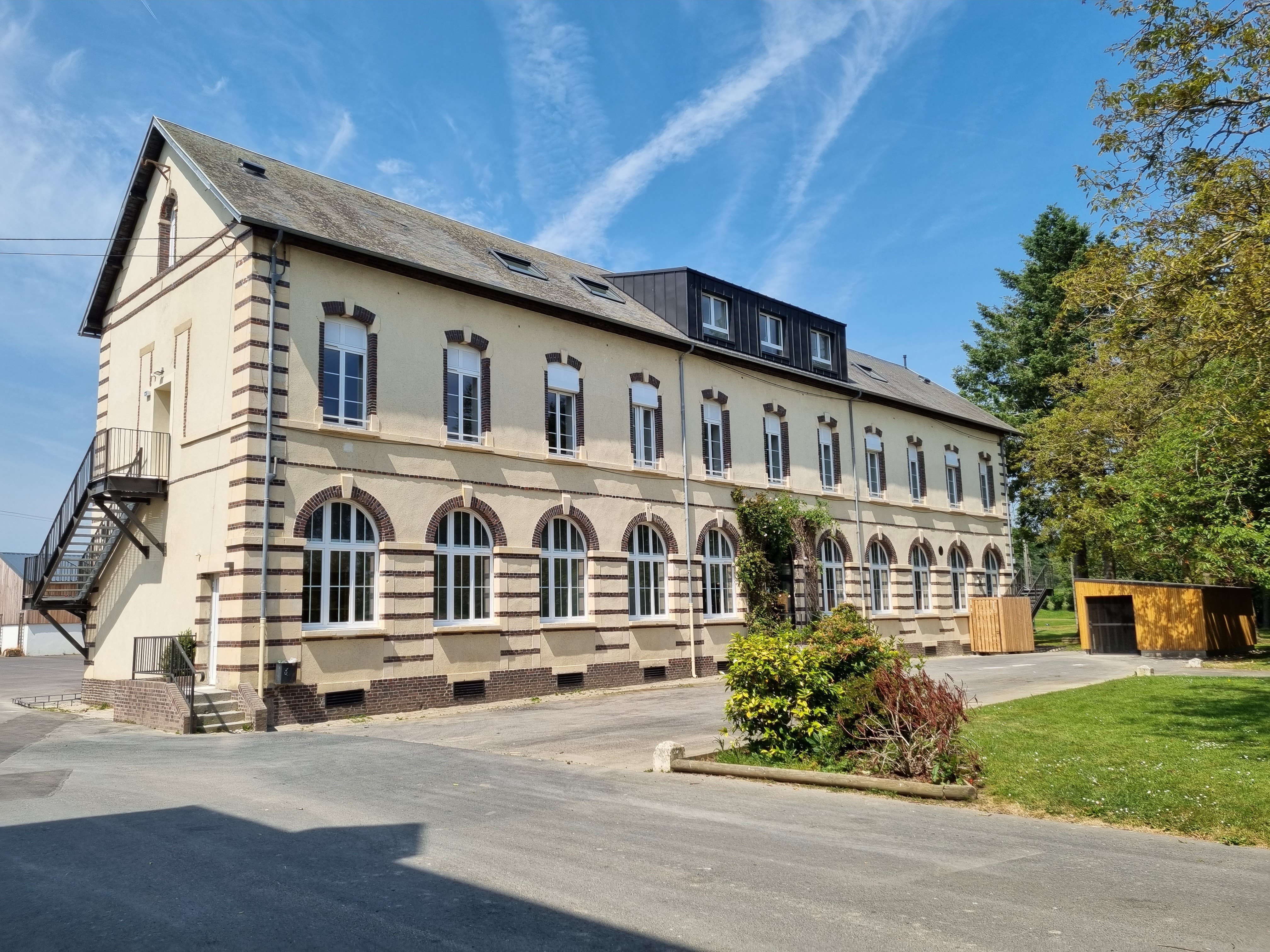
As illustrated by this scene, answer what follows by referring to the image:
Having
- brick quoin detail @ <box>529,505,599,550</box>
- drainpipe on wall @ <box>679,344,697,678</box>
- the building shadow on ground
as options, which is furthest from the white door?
drainpipe on wall @ <box>679,344,697,678</box>

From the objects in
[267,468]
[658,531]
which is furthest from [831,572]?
[267,468]

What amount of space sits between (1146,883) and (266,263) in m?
16.1

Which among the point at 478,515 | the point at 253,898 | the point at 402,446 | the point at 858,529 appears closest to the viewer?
the point at 253,898

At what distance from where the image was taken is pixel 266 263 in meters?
17.4

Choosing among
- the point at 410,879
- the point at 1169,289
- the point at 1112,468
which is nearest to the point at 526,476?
the point at 1169,289

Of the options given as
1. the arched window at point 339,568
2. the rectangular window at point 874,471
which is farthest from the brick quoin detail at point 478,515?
the rectangular window at point 874,471

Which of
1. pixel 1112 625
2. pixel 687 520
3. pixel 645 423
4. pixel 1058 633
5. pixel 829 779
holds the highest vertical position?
pixel 645 423

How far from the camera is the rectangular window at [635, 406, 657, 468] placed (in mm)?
24203

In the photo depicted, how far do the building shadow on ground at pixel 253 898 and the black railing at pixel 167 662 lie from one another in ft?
27.1

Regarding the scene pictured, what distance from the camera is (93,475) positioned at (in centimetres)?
2038

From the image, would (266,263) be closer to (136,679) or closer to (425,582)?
(425,582)

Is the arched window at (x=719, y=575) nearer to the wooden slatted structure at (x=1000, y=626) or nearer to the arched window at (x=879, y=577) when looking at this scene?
the arched window at (x=879, y=577)

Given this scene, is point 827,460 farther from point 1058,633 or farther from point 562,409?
point 1058,633

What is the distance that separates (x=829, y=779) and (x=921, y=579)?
82.8ft
